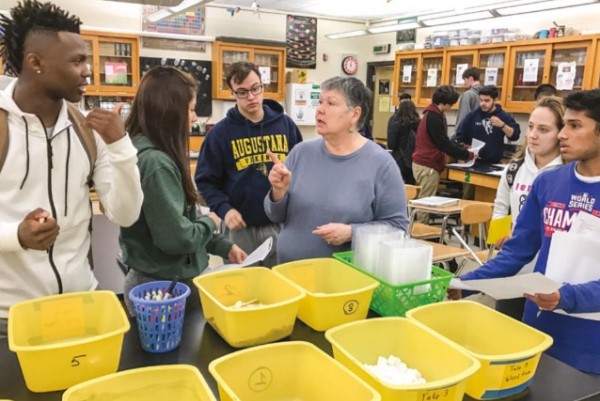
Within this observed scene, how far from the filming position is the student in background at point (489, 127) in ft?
18.2

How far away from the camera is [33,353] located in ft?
3.10

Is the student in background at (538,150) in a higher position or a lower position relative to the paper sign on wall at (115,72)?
lower

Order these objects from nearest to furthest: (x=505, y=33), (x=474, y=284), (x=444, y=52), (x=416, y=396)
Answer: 1. (x=416, y=396)
2. (x=474, y=284)
3. (x=505, y=33)
4. (x=444, y=52)

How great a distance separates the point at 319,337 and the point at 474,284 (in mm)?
422

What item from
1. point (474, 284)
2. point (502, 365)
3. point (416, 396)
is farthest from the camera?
point (474, 284)

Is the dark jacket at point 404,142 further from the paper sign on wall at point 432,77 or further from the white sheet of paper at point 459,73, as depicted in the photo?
the paper sign on wall at point 432,77

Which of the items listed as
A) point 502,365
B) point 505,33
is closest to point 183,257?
point 502,365

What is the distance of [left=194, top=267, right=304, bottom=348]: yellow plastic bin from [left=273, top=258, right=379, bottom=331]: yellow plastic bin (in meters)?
0.05

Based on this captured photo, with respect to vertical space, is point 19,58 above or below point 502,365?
above

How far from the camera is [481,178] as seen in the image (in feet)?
16.5

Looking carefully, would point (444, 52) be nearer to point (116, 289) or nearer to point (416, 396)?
point (116, 289)

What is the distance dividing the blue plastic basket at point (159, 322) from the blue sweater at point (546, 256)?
101 cm

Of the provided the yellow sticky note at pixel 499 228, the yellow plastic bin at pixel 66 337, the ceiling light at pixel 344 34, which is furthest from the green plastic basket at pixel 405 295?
the ceiling light at pixel 344 34

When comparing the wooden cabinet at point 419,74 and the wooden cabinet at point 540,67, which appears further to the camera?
the wooden cabinet at point 419,74
